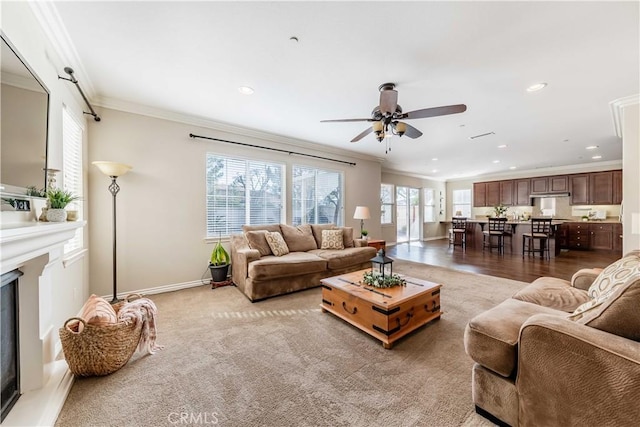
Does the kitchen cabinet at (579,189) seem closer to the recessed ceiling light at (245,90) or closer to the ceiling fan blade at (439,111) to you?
the ceiling fan blade at (439,111)

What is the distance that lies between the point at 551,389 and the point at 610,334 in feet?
1.13

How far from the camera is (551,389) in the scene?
1100mm

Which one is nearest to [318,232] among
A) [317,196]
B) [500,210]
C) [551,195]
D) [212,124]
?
[317,196]

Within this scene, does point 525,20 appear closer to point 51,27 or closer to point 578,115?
point 578,115

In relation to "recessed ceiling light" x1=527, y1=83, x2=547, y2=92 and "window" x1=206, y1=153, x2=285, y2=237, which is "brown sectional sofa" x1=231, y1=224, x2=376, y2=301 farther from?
"recessed ceiling light" x1=527, y1=83, x2=547, y2=92

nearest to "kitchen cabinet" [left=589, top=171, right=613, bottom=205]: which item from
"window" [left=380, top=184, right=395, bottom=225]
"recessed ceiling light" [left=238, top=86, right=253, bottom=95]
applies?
"window" [left=380, top=184, right=395, bottom=225]

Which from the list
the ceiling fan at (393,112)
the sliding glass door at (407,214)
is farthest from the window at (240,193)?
the sliding glass door at (407,214)

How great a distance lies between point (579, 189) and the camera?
752 cm

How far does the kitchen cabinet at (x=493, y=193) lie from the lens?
8.99 m

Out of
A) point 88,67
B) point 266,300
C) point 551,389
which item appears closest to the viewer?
point 551,389

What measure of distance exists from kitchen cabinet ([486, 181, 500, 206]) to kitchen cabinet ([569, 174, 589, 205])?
1.87 metres

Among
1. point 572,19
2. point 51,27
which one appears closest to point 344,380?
point 572,19

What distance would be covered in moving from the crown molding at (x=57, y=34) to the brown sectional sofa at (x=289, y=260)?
8.30 ft

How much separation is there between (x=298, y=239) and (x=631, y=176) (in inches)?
177
